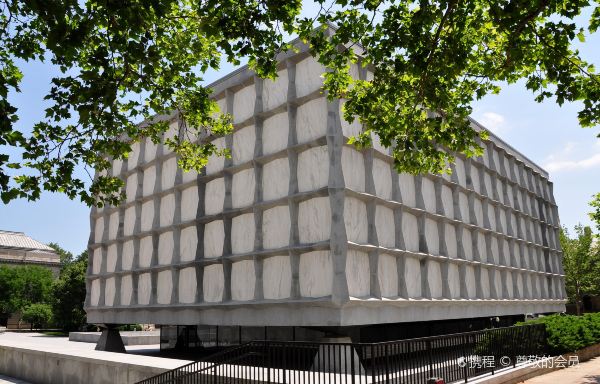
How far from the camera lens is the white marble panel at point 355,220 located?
16917mm

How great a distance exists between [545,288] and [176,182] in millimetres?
27209

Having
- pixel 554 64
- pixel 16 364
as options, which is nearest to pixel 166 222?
pixel 16 364

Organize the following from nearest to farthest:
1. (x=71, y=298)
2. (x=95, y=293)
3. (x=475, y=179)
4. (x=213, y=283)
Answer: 1. (x=213, y=283)
2. (x=475, y=179)
3. (x=95, y=293)
4. (x=71, y=298)

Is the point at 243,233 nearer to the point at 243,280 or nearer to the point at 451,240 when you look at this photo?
the point at 243,280

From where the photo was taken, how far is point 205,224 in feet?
71.8

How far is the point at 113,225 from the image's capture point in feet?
95.3

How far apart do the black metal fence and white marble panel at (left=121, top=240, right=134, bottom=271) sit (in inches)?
451

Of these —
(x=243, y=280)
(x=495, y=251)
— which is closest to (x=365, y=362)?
(x=243, y=280)

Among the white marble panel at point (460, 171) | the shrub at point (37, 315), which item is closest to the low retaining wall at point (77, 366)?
the white marble panel at point (460, 171)

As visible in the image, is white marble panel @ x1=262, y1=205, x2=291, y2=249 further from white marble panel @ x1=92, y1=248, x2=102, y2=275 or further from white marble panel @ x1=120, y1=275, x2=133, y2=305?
white marble panel @ x1=92, y1=248, x2=102, y2=275

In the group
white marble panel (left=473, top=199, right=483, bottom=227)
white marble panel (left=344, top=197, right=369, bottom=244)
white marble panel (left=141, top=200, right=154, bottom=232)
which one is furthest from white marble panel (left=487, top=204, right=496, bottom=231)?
white marble panel (left=141, top=200, right=154, bottom=232)

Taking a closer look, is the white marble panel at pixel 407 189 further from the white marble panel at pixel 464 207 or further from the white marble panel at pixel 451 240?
the white marble panel at pixel 464 207

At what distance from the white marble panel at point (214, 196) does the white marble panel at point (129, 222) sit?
708 centimetres

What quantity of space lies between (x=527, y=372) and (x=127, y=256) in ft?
66.9
